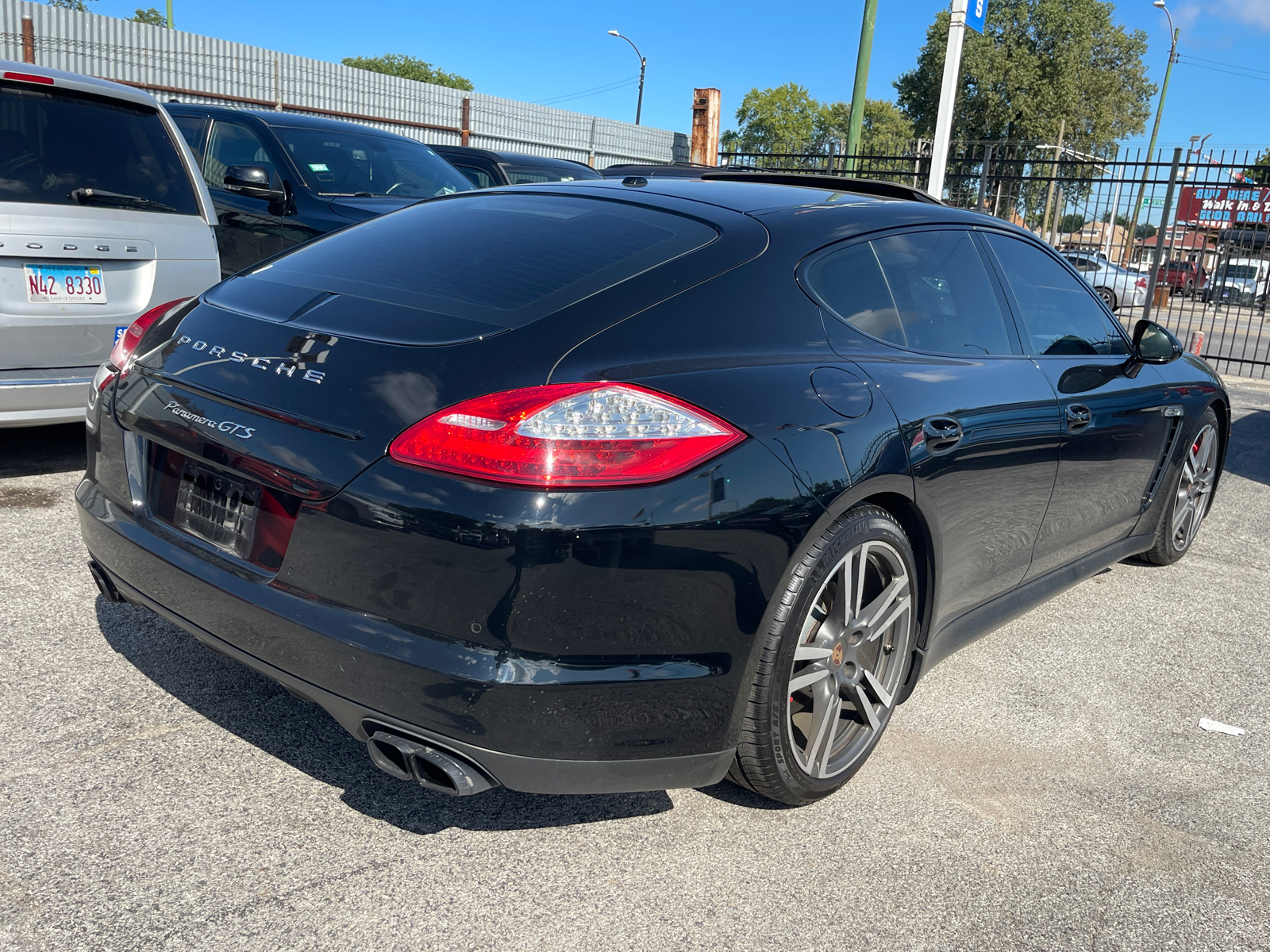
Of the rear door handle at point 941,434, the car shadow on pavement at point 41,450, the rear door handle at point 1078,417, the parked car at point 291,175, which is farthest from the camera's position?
the parked car at point 291,175

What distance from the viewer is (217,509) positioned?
7.72 ft

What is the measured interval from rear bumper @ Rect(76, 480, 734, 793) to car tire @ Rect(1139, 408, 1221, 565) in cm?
326

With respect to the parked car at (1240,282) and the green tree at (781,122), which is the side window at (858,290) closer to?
the parked car at (1240,282)

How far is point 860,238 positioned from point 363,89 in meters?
19.3

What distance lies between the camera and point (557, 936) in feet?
7.01

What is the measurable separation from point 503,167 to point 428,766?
9.95 metres

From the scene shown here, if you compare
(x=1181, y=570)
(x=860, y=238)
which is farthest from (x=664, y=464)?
(x=1181, y=570)

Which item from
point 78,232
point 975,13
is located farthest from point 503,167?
point 78,232

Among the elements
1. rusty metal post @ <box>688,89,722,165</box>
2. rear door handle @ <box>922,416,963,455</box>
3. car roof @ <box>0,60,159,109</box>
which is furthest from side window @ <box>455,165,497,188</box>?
rusty metal post @ <box>688,89,722,165</box>

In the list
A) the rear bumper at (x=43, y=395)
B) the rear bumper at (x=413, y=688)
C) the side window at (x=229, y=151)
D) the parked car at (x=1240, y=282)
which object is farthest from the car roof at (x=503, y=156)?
the parked car at (x=1240, y=282)

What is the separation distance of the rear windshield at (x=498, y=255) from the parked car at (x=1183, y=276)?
13800 millimetres

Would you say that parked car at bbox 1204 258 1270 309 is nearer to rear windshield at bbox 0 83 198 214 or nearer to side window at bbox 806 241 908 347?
side window at bbox 806 241 908 347

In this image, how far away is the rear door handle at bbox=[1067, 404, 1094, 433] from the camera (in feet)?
11.5

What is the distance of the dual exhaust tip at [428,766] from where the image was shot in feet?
6.93
